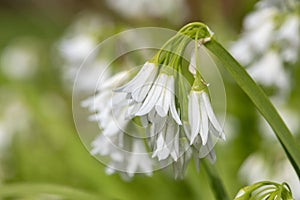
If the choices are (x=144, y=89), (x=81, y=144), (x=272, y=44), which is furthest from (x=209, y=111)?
(x=81, y=144)

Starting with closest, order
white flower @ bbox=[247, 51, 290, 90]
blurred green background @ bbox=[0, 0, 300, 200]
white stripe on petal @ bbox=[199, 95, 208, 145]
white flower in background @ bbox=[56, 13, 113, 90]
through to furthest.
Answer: white stripe on petal @ bbox=[199, 95, 208, 145] → white flower @ bbox=[247, 51, 290, 90] → blurred green background @ bbox=[0, 0, 300, 200] → white flower in background @ bbox=[56, 13, 113, 90]

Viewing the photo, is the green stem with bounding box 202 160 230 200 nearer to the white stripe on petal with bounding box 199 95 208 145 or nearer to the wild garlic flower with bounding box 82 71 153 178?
the wild garlic flower with bounding box 82 71 153 178

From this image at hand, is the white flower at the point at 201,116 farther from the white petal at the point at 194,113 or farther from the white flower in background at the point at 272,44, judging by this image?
the white flower in background at the point at 272,44

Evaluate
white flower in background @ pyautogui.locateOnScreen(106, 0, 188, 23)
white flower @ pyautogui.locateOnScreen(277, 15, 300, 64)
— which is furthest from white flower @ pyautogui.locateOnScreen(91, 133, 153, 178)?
white flower in background @ pyautogui.locateOnScreen(106, 0, 188, 23)

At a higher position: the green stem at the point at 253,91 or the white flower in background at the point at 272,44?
the white flower in background at the point at 272,44

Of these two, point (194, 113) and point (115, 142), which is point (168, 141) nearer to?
point (194, 113)

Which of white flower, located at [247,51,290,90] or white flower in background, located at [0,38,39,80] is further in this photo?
white flower in background, located at [0,38,39,80]

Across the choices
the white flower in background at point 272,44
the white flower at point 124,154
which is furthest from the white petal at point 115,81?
the white flower in background at point 272,44
